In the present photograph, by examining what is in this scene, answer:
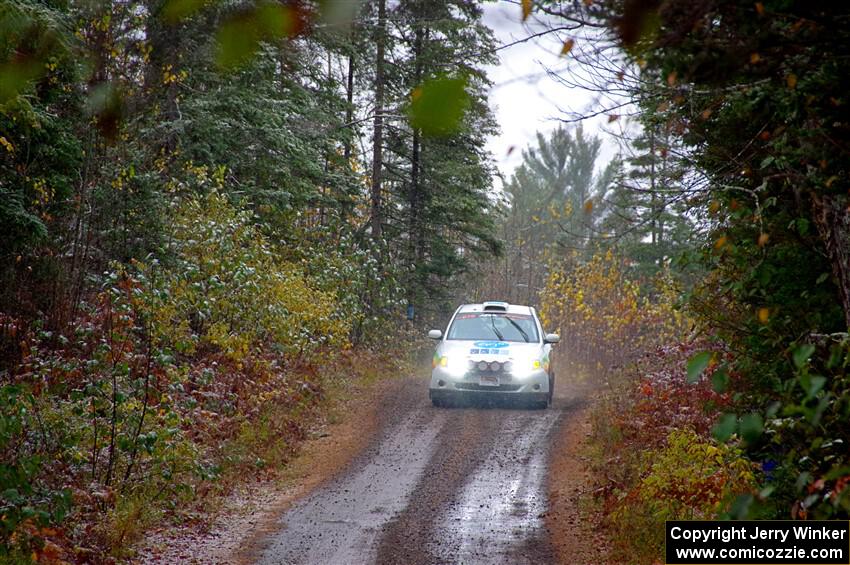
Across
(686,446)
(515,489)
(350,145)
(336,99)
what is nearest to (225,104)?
(336,99)

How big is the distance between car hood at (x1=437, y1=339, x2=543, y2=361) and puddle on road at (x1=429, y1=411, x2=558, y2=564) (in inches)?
81.8

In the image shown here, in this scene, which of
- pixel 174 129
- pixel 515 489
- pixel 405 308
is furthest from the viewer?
pixel 405 308

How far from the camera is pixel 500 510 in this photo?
8594mm

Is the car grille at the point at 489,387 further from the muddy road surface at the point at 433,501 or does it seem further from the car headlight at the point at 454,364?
the muddy road surface at the point at 433,501

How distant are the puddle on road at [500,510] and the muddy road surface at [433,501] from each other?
0.01 meters

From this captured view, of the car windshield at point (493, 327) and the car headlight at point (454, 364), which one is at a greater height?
the car windshield at point (493, 327)

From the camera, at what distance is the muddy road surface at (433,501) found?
7.18m

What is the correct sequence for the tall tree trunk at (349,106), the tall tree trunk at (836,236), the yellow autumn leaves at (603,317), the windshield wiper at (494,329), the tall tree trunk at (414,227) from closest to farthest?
1. the tall tree trunk at (836,236)
2. the windshield wiper at (494,329)
3. the tall tree trunk at (349,106)
4. the yellow autumn leaves at (603,317)
5. the tall tree trunk at (414,227)

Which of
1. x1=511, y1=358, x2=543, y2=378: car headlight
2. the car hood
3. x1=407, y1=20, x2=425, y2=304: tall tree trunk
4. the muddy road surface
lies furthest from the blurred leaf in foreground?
x1=407, y1=20, x2=425, y2=304: tall tree trunk

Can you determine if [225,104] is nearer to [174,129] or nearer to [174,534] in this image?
[174,129]

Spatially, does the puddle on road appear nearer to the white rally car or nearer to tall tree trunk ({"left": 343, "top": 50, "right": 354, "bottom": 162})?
the white rally car

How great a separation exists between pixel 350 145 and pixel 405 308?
20.5ft

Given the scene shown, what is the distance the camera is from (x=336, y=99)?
66.7ft

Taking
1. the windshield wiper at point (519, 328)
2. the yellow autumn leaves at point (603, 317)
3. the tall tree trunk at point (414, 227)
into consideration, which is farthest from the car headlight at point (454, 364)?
the tall tree trunk at point (414, 227)
